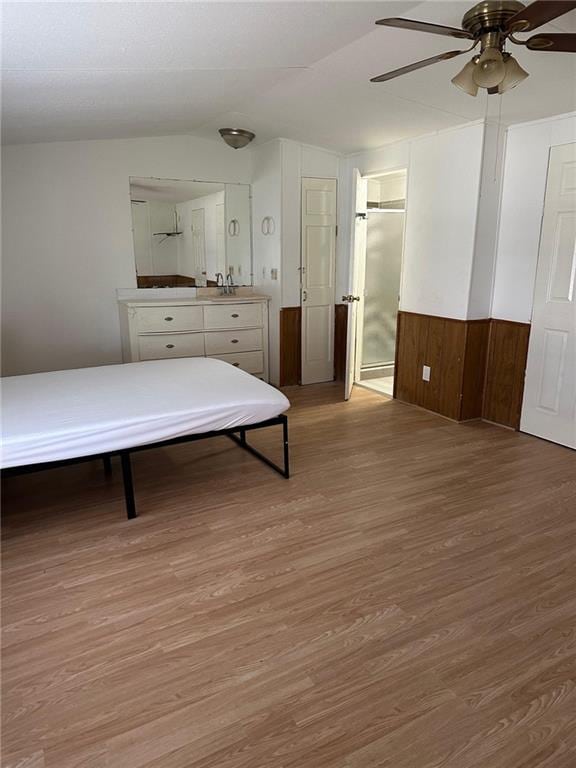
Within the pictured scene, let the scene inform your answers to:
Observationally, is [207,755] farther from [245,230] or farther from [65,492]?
[245,230]

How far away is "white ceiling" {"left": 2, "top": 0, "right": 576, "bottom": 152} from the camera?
1990mm

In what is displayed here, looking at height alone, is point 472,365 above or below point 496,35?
below

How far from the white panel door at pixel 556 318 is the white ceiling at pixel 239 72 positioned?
0.52 metres

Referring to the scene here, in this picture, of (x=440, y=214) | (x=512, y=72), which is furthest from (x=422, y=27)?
(x=440, y=214)

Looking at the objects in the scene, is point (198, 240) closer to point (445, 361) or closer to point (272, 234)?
point (272, 234)

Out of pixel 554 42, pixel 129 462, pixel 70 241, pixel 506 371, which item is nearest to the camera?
pixel 554 42

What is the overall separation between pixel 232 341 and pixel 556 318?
282 centimetres

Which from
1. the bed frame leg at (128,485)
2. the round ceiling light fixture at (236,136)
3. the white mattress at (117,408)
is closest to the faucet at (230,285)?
the round ceiling light fixture at (236,136)

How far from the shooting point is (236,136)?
436 centimetres

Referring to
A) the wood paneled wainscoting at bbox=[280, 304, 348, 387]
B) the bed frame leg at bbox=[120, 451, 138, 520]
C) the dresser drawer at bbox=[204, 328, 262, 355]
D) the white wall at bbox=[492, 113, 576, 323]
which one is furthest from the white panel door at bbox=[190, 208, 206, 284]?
the bed frame leg at bbox=[120, 451, 138, 520]

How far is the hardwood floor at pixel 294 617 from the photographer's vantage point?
1483 millimetres

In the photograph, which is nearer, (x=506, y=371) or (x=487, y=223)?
(x=487, y=223)

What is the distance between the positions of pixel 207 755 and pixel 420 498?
183 centimetres

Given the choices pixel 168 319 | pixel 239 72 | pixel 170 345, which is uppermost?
pixel 239 72
